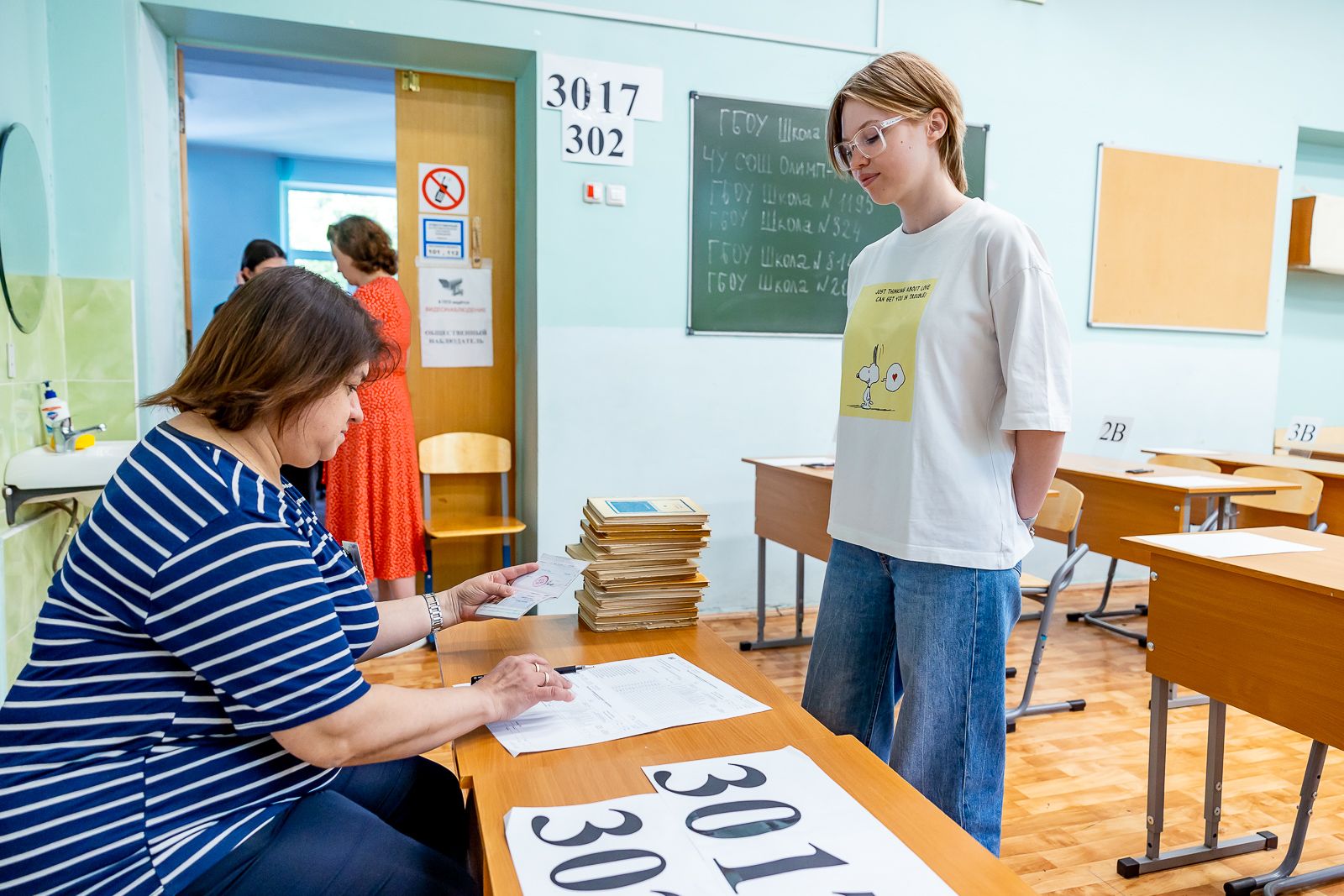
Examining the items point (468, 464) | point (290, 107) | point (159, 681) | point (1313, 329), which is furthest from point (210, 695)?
point (1313, 329)

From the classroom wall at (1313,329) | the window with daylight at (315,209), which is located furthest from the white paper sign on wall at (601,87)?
the window with daylight at (315,209)

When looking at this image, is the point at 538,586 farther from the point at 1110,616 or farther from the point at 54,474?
the point at 1110,616

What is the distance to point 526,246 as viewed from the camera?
12.2 feet

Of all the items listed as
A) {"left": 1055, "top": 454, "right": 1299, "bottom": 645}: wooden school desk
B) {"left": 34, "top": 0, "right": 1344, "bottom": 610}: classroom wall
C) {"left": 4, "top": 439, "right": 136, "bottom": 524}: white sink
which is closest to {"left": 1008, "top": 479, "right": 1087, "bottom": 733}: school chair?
{"left": 1055, "top": 454, "right": 1299, "bottom": 645}: wooden school desk

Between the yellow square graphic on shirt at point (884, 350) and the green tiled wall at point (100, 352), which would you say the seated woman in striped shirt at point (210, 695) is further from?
the green tiled wall at point (100, 352)

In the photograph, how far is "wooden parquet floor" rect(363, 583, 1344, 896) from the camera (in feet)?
6.57

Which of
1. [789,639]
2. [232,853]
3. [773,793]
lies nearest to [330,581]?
[232,853]

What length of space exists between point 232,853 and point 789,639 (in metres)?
2.85

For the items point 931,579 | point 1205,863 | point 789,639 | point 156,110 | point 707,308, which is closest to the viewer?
point 931,579

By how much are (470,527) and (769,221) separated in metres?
1.89

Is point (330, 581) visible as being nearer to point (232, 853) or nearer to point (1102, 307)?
point (232, 853)

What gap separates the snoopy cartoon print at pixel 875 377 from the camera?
1.37 meters

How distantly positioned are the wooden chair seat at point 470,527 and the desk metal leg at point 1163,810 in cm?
238

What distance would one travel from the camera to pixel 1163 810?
201cm
